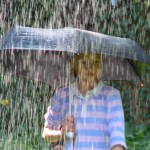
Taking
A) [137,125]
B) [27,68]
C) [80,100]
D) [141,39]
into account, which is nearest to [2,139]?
[137,125]

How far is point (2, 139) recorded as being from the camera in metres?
7.76

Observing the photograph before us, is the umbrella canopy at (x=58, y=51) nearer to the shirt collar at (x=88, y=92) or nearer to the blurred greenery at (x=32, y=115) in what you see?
the shirt collar at (x=88, y=92)

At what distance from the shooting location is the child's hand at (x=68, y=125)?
3957 mm

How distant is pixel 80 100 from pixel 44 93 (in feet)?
14.9

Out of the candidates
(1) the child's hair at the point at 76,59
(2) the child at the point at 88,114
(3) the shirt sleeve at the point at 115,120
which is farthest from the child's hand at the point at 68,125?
(1) the child's hair at the point at 76,59

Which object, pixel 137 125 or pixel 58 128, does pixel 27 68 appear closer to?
pixel 58 128

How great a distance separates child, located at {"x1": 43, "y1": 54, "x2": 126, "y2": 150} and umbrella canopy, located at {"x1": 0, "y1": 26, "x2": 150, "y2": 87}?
0.17 meters

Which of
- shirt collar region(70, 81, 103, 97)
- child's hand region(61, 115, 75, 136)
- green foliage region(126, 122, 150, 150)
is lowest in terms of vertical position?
green foliage region(126, 122, 150, 150)

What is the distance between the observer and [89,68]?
404cm

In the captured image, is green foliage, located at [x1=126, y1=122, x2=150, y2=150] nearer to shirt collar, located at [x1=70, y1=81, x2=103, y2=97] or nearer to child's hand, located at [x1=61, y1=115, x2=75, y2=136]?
shirt collar, located at [x1=70, y1=81, x2=103, y2=97]

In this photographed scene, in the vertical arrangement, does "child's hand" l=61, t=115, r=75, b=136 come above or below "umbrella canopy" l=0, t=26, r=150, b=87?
below

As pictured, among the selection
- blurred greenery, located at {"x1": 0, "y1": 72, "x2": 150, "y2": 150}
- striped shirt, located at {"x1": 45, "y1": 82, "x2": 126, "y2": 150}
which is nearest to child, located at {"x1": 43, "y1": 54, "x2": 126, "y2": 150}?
striped shirt, located at {"x1": 45, "y1": 82, "x2": 126, "y2": 150}

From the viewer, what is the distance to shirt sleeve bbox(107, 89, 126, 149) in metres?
3.87

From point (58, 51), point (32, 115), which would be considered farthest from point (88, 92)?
point (32, 115)
